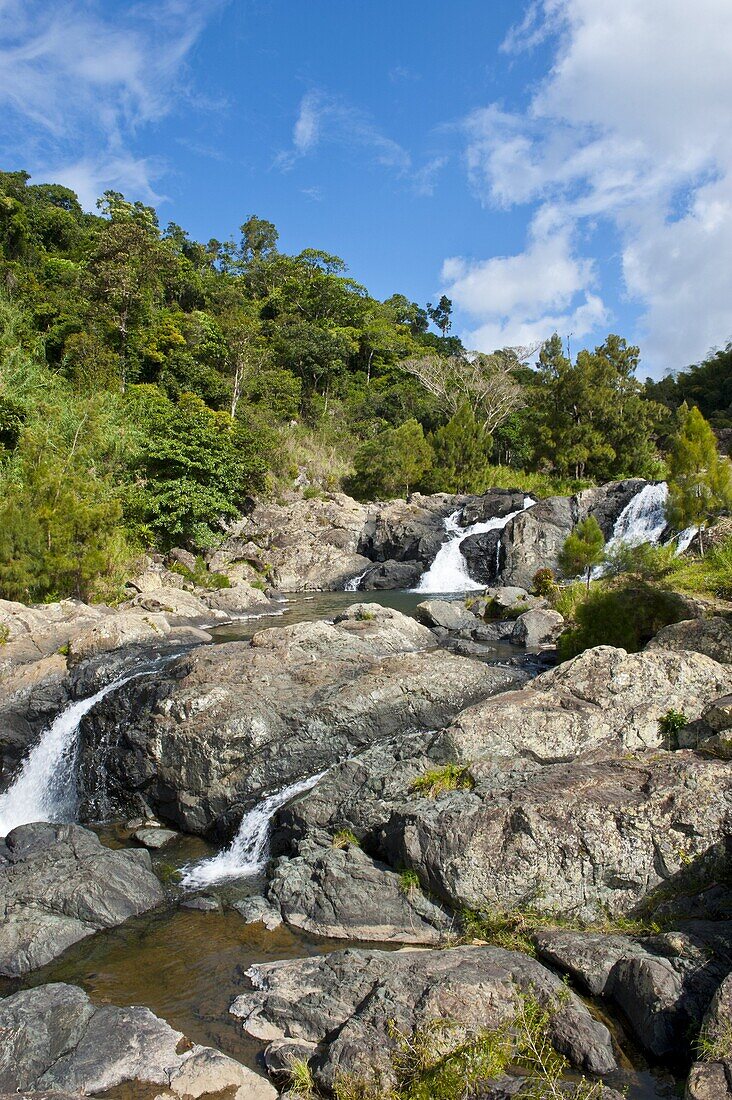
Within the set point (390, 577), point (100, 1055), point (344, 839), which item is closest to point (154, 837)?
point (344, 839)

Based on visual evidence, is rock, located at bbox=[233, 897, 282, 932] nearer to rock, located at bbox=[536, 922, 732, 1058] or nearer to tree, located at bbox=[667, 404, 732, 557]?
rock, located at bbox=[536, 922, 732, 1058]

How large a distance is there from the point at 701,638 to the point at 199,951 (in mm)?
9665

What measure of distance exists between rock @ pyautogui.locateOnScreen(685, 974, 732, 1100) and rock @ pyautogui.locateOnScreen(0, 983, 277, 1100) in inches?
127

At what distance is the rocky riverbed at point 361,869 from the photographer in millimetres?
5719

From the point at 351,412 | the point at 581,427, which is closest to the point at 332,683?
the point at 581,427

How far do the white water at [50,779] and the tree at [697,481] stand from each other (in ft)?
46.2

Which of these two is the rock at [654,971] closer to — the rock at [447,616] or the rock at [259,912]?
the rock at [259,912]

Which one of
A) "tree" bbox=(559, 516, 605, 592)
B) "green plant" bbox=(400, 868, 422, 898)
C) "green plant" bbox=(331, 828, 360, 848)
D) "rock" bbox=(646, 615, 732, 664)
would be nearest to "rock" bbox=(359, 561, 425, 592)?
"tree" bbox=(559, 516, 605, 592)

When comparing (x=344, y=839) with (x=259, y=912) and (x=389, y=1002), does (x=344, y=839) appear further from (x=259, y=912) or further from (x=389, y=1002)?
(x=389, y=1002)

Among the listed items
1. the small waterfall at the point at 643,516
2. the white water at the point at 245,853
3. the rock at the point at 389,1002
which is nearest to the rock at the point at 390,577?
the small waterfall at the point at 643,516

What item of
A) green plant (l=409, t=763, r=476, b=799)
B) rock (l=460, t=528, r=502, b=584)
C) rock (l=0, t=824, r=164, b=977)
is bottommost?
rock (l=0, t=824, r=164, b=977)

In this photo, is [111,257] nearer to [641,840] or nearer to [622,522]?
[622,522]

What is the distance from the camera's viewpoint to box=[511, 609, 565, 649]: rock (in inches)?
756

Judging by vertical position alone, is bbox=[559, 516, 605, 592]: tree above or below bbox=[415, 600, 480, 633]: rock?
above
